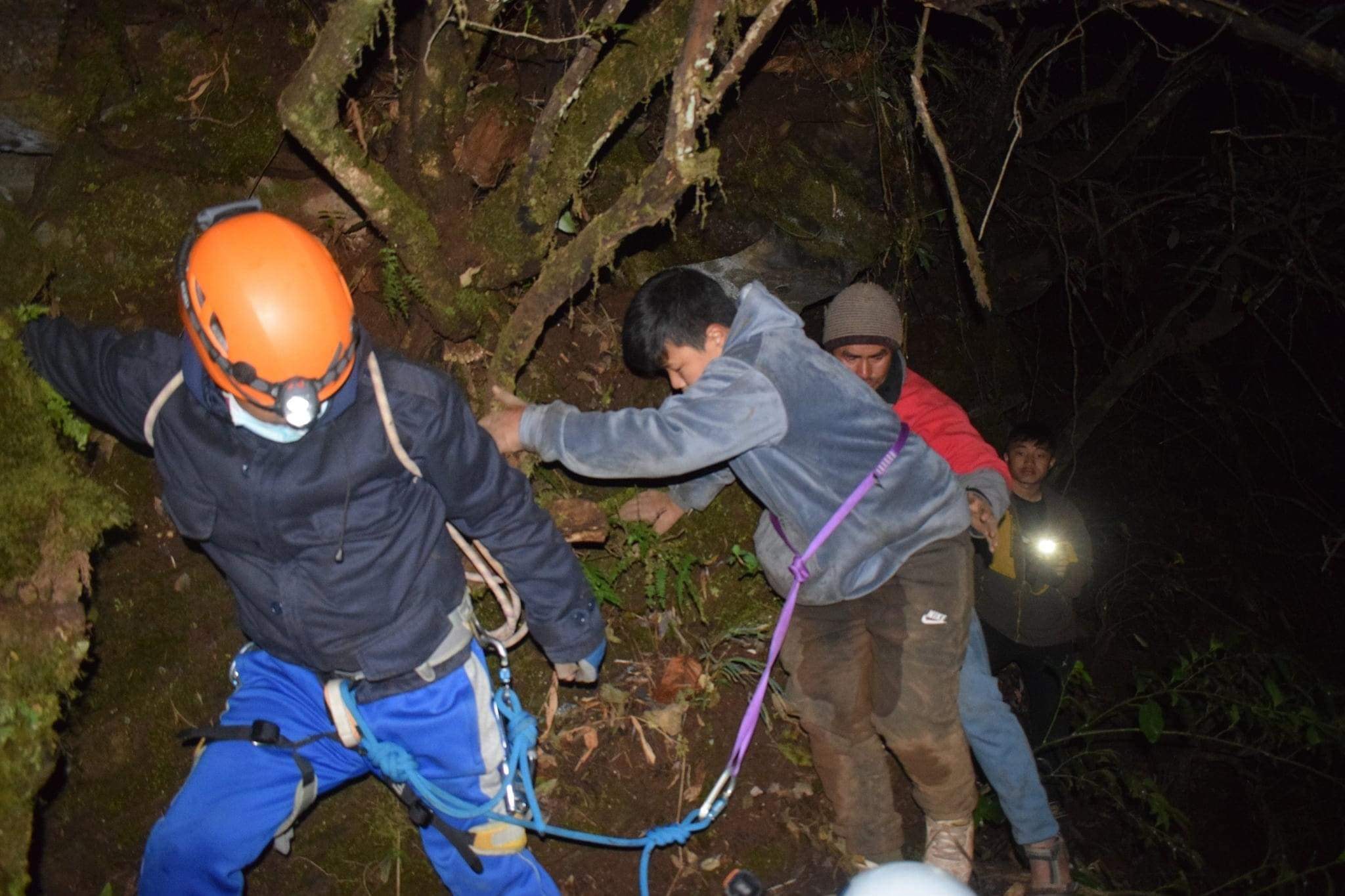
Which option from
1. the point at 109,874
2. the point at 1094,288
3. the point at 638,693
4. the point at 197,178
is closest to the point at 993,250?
the point at 1094,288

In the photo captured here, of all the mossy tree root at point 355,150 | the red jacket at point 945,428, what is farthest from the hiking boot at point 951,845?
the mossy tree root at point 355,150

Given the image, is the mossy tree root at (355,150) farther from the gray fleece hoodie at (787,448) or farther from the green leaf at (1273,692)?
the green leaf at (1273,692)

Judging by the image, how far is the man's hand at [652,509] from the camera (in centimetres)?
425

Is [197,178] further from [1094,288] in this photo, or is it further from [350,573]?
→ [1094,288]

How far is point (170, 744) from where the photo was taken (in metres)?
3.43

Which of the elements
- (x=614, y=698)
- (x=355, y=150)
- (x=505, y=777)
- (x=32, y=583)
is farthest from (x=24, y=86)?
(x=614, y=698)

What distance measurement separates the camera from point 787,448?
11.3ft

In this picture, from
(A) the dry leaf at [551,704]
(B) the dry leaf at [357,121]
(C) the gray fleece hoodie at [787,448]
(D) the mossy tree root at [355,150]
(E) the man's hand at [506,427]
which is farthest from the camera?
(A) the dry leaf at [551,704]

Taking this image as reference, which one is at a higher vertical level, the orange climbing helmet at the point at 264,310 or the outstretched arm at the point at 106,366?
the orange climbing helmet at the point at 264,310

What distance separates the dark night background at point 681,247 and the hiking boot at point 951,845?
0.53 m

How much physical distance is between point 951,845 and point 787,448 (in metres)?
2.22

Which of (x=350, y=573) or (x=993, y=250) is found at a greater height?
(x=993, y=250)

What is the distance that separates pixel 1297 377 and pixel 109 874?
11035mm

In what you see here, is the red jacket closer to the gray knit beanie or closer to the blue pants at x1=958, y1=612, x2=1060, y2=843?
the gray knit beanie
